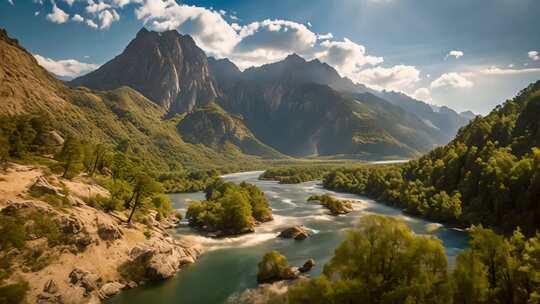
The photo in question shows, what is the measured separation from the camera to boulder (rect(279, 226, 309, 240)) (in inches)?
3751

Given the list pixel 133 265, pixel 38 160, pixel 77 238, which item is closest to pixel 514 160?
pixel 133 265

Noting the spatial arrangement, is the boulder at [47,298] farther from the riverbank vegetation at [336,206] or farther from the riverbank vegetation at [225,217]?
the riverbank vegetation at [336,206]

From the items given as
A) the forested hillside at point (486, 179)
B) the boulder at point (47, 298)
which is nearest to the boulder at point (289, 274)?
the boulder at point (47, 298)

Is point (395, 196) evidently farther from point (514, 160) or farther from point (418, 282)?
point (418, 282)

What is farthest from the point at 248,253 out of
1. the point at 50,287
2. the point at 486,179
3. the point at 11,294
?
the point at 486,179

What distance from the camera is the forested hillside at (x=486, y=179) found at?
88438 mm

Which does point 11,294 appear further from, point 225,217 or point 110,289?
point 225,217

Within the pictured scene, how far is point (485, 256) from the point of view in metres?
43.4

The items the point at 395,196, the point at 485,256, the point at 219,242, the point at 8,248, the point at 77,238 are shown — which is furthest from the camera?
the point at 395,196

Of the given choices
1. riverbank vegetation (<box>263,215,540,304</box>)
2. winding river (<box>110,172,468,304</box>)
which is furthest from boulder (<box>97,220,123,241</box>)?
riverbank vegetation (<box>263,215,540,304</box>)

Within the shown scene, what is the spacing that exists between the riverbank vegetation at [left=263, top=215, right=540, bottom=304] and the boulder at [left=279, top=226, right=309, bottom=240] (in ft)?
167

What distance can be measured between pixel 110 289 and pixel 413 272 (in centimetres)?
4812

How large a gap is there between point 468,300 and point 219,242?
63.5 m

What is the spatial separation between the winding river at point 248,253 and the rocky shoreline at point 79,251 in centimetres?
391
